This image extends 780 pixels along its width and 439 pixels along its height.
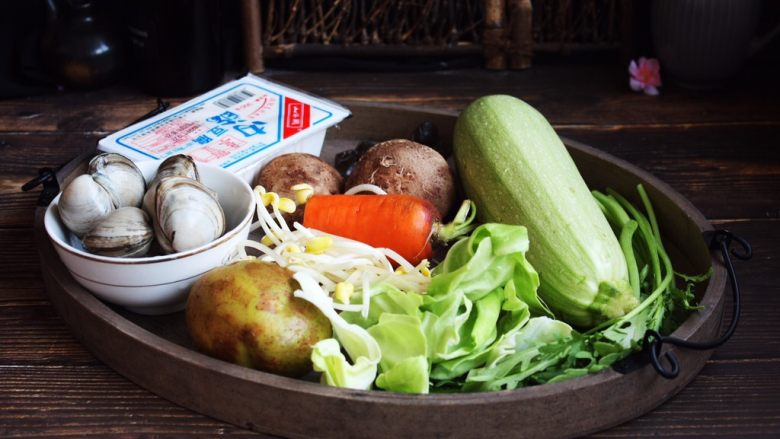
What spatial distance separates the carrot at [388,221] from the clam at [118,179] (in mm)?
246

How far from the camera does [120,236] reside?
1097mm

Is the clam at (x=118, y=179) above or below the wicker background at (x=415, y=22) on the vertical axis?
below

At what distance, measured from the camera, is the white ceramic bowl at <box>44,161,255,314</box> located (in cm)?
109

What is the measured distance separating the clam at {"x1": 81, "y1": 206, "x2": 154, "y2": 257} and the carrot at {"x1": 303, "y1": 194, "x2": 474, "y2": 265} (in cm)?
28

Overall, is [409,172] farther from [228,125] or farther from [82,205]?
[82,205]

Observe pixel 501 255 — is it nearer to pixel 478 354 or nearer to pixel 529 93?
pixel 478 354

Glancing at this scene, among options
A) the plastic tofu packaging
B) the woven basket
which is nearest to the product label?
the plastic tofu packaging

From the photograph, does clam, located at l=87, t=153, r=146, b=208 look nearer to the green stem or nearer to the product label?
the product label

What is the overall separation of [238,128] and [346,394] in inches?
26.5

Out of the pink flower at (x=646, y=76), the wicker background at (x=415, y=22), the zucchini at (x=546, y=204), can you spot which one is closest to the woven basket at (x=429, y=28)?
the wicker background at (x=415, y=22)

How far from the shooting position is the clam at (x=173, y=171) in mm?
1183

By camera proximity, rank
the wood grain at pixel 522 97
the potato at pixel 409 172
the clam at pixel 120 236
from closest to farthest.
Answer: the clam at pixel 120 236
the potato at pixel 409 172
the wood grain at pixel 522 97

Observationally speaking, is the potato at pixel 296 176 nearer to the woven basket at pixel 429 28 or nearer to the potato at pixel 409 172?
the potato at pixel 409 172

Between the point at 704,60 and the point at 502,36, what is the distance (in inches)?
18.0
